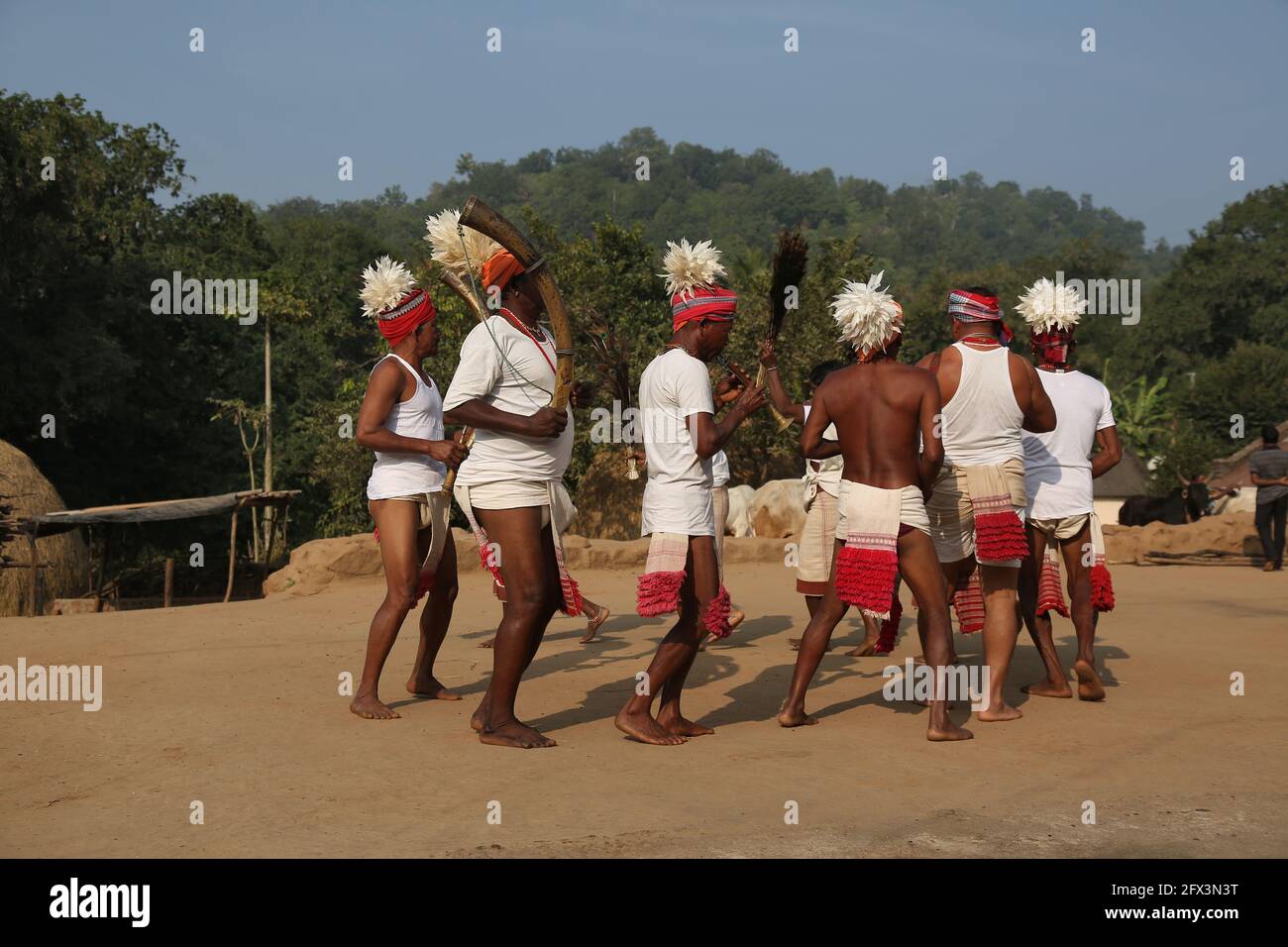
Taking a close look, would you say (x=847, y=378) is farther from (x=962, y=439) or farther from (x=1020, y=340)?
(x=1020, y=340)

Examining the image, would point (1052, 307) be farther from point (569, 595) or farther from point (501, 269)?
point (569, 595)

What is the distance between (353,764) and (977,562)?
11.0ft

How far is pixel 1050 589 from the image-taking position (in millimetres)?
7176

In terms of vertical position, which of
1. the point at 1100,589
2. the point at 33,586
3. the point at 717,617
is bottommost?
the point at 33,586

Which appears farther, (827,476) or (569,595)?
(827,476)

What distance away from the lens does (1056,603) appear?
711cm

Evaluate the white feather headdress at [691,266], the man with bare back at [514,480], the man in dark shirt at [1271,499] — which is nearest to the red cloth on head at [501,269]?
the man with bare back at [514,480]

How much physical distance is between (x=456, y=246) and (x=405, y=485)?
1303 mm

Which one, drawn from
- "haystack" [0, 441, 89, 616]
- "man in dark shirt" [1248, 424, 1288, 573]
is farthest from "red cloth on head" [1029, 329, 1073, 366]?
"haystack" [0, 441, 89, 616]

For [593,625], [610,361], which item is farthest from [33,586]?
[610,361]

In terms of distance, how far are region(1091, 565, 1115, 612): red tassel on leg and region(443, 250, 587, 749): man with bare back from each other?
3.18 metres

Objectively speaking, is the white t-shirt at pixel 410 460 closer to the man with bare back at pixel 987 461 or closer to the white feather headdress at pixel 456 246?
the white feather headdress at pixel 456 246

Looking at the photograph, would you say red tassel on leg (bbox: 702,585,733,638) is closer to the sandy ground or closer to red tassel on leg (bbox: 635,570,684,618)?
red tassel on leg (bbox: 635,570,684,618)
